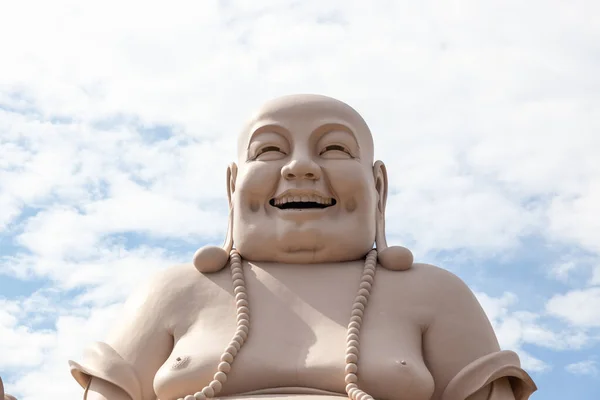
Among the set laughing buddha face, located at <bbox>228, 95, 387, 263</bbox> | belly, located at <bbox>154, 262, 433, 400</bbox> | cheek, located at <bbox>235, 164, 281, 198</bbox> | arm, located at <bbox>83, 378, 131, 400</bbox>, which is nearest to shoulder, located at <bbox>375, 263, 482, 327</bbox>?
belly, located at <bbox>154, 262, 433, 400</bbox>

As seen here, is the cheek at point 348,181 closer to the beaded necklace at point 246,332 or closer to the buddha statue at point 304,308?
the buddha statue at point 304,308

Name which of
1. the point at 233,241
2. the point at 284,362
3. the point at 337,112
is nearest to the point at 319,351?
the point at 284,362

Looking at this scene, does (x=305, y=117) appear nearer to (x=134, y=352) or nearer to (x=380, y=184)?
(x=380, y=184)

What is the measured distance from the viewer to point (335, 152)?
8.06 meters

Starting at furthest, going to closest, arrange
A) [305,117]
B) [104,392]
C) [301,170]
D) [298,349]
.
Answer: [305,117]
[301,170]
[104,392]
[298,349]

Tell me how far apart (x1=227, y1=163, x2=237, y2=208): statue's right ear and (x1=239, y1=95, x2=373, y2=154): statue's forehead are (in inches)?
12.1

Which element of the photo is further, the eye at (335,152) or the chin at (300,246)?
the eye at (335,152)

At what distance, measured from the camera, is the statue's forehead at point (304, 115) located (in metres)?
8.05

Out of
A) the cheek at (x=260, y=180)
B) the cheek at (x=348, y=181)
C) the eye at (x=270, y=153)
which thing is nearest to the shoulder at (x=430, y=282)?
the cheek at (x=348, y=181)

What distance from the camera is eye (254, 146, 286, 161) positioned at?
805cm

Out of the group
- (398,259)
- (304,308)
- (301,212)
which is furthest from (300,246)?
(398,259)

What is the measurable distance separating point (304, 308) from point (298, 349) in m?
0.40

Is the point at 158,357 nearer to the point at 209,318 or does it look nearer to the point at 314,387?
the point at 209,318

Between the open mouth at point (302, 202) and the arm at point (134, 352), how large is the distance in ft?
3.20
